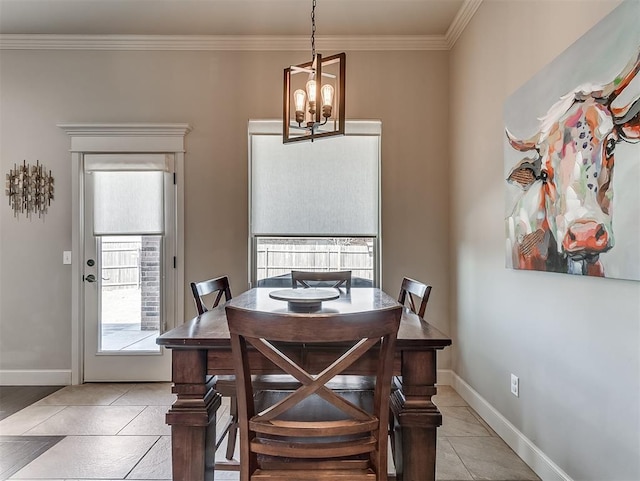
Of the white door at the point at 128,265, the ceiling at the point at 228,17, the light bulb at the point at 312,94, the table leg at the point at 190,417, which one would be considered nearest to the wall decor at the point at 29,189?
the white door at the point at 128,265

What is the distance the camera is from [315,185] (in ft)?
10.9

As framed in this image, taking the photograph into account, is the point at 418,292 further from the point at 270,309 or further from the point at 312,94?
the point at 312,94

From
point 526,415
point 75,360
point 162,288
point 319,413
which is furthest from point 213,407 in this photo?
point 75,360

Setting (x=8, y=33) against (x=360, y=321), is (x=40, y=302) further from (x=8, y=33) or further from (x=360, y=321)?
(x=360, y=321)

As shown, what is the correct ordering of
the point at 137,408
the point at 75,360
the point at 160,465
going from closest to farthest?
1. the point at 160,465
2. the point at 137,408
3. the point at 75,360

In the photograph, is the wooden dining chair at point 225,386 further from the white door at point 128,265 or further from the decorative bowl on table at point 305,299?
the white door at point 128,265

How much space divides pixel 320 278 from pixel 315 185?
929 mm

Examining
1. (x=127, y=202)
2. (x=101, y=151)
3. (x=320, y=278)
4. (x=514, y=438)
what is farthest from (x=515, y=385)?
(x=101, y=151)

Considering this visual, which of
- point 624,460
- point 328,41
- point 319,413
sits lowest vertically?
point 624,460

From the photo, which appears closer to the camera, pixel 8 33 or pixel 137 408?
pixel 137 408

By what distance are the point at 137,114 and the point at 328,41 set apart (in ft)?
5.88

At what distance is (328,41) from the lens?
3.35 m

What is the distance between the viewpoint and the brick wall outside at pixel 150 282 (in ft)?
11.0

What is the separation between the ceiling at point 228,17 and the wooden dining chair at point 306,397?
8.71ft
